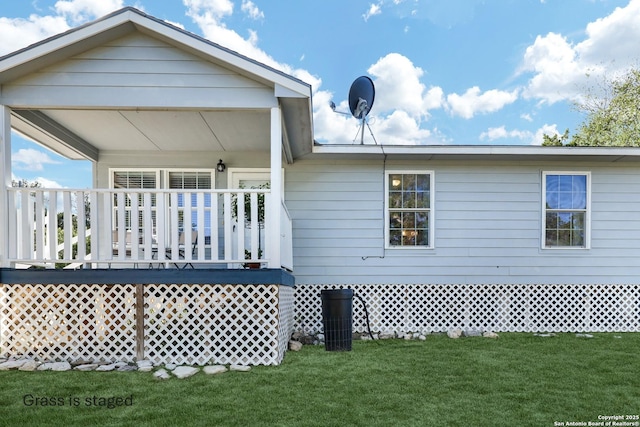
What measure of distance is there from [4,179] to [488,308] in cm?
710

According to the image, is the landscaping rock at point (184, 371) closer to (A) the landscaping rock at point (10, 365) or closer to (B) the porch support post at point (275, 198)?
(B) the porch support post at point (275, 198)

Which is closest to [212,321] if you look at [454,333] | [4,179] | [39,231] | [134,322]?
[134,322]

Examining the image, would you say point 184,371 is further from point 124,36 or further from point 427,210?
point 427,210

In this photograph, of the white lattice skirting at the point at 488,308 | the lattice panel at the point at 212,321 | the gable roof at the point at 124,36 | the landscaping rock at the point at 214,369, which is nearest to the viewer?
the landscaping rock at the point at 214,369

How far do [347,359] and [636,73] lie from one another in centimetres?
2053

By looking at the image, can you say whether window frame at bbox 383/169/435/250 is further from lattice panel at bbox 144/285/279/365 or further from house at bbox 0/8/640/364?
lattice panel at bbox 144/285/279/365

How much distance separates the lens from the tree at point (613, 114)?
63.5ft

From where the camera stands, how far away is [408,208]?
764 centimetres

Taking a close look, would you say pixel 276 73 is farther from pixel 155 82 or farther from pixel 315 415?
pixel 315 415

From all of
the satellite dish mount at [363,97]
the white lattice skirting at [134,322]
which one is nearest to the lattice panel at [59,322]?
the white lattice skirting at [134,322]

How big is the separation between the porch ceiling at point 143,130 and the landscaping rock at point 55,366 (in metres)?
2.96

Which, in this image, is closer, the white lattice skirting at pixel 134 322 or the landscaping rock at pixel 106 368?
the landscaping rock at pixel 106 368

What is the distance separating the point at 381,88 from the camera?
91.7 ft

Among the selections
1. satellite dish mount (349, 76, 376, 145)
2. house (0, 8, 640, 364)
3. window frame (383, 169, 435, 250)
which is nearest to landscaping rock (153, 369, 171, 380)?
house (0, 8, 640, 364)
